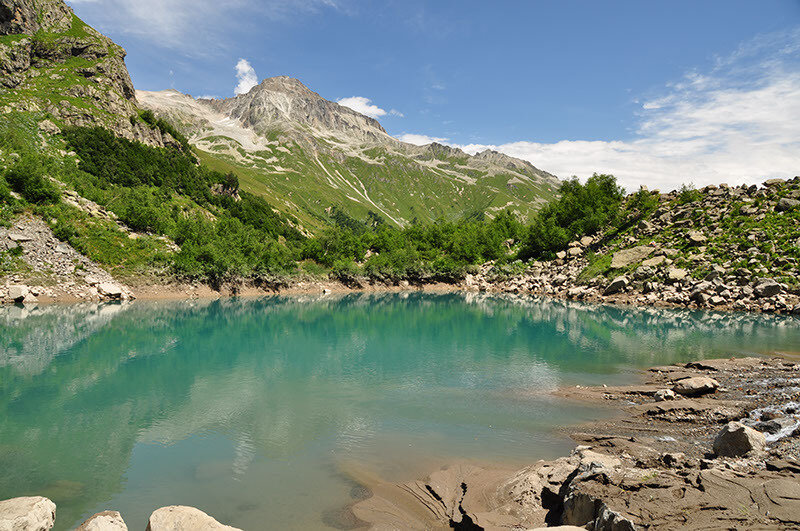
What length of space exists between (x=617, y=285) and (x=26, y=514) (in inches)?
2870

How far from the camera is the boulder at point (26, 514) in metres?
8.38

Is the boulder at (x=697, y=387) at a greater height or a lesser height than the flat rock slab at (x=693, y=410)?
greater

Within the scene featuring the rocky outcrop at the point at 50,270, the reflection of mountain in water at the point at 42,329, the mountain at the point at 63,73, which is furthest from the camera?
the mountain at the point at 63,73

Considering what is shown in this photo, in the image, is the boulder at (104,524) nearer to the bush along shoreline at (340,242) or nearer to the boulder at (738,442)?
the boulder at (738,442)

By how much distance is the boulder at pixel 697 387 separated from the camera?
1930 cm

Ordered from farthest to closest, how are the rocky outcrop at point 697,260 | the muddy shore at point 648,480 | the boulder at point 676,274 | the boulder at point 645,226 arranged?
the boulder at point 645,226
the boulder at point 676,274
the rocky outcrop at point 697,260
the muddy shore at point 648,480

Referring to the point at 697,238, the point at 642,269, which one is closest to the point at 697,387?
the point at 642,269

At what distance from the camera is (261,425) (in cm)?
1750

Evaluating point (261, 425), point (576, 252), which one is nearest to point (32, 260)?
point (261, 425)

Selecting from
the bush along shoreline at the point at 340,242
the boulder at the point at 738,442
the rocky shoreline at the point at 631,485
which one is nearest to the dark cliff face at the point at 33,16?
the bush along shoreline at the point at 340,242

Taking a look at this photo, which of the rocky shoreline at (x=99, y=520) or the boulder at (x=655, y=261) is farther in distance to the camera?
the boulder at (x=655, y=261)

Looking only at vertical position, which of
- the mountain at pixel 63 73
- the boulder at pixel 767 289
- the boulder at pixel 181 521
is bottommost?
the boulder at pixel 181 521

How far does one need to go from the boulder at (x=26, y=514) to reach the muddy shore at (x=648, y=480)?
6.86 meters

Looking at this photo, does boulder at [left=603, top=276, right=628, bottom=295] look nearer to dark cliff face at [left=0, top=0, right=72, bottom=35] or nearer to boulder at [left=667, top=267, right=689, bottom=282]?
boulder at [left=667, top=267, right=689, bottom=282]
